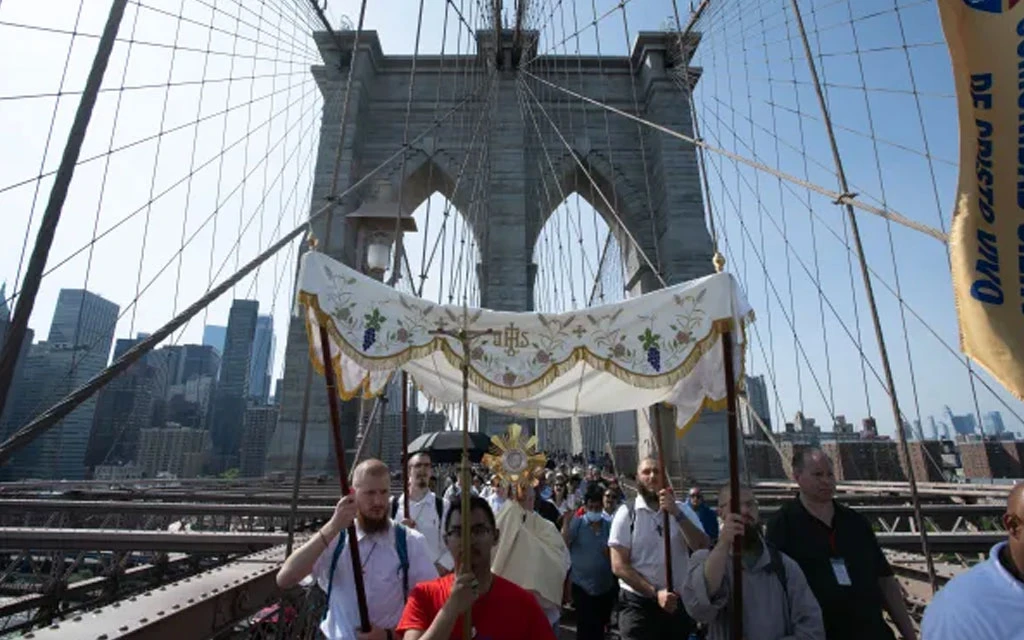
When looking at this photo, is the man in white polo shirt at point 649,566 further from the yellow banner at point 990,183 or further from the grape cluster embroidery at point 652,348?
the yellow banner at point 990,183

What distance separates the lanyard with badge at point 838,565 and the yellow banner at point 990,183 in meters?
0.91

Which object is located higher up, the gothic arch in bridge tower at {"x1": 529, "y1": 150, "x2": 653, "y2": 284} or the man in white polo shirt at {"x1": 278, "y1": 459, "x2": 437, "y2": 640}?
the gothic arch in bridge tower at {"x1": 529, "y1": 150, "x2": 653, "y2": 284}

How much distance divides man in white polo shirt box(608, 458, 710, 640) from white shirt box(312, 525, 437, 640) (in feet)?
4.34

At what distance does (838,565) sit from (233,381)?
48.0ft

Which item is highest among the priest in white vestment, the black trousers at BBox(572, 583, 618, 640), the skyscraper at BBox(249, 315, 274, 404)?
the skyscraper at BBox(249, 315, 274, 404)

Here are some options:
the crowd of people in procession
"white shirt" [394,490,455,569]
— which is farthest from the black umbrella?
the crowd of people in procession

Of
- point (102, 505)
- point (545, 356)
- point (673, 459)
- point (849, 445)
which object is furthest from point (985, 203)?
point (849, 445)

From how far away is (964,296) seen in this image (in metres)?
1.88

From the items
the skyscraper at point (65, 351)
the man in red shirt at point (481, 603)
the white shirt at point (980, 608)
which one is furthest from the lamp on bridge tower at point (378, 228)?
the white shirt at point (980, 608)

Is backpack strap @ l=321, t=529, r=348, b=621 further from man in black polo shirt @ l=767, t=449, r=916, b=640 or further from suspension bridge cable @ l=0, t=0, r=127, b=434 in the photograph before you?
man in black polo shirt @ l=767, t=449, r=916, b=640

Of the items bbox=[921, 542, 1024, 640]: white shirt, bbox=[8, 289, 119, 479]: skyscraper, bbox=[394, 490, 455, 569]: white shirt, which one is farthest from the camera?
bbox=[8, 289, 119, 479]: skyscraper

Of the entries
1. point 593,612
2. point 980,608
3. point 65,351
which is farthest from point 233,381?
point 980,608

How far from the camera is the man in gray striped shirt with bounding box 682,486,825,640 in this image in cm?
206

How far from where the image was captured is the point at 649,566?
9.54ft
